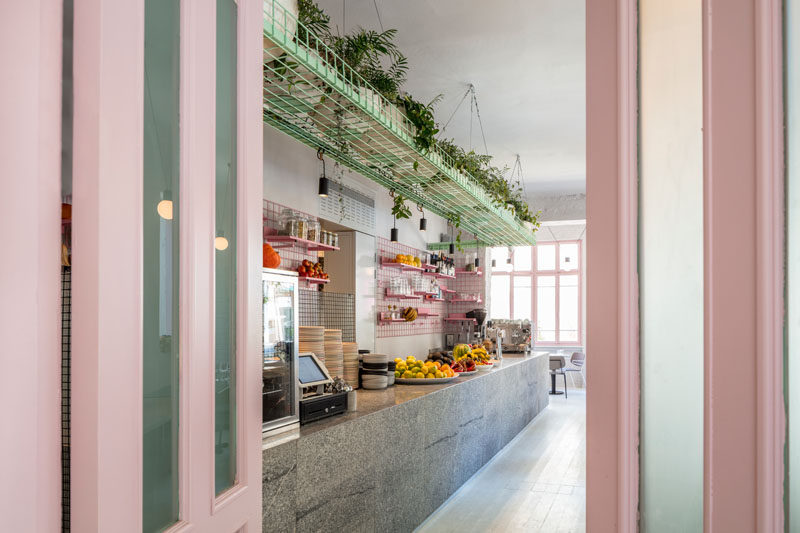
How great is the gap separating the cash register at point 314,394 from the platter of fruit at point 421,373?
1.57 m

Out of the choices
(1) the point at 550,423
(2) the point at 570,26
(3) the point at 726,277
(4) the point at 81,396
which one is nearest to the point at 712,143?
(3) the point at 726,277

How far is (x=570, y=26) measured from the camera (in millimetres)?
4668

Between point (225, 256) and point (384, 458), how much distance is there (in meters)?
2.38

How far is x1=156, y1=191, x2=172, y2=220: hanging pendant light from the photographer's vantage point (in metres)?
1.22

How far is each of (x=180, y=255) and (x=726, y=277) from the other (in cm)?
104

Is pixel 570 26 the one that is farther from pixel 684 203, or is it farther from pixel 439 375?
pixel 684 203

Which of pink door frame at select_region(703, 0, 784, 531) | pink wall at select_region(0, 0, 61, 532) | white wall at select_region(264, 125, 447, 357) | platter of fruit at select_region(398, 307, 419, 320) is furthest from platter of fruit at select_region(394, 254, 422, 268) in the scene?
pink wall at select_region(0, 0, 61, 532)

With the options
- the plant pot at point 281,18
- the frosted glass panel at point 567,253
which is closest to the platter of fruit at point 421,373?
the plant pot at point 281,18

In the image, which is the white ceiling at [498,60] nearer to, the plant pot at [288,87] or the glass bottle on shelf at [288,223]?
the plant pot at [288,87]

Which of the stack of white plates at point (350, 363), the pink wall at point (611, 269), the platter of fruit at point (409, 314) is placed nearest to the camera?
the pink wall at point (611, 269)

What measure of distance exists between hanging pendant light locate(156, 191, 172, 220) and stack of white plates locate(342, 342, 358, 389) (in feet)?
9.75

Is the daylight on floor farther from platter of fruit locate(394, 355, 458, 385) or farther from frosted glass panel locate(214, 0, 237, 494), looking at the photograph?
platter of fruit locate(394, 355, 458, 385)

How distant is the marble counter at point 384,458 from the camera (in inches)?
104

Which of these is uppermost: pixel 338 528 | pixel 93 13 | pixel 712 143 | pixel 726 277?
pixel 93 13
